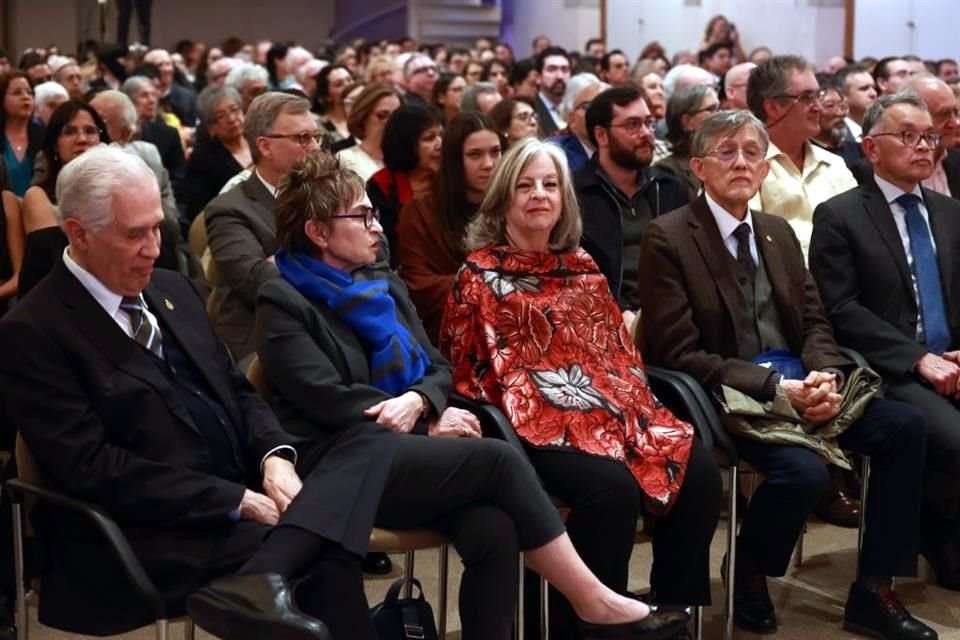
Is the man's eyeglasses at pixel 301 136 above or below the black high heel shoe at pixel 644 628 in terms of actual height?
above

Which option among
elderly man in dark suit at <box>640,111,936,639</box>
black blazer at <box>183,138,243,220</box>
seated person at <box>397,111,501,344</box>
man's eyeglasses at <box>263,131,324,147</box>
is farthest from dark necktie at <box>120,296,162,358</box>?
black blazer at <box>183,138,243,220</box>

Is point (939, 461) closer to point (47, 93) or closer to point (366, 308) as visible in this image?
point (366, 308)

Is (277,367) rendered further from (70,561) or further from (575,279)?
(575,279)

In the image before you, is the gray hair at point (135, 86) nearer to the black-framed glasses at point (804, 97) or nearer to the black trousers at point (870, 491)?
the black-framed glasses at point (804, 97)

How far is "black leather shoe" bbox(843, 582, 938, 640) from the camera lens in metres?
3.67

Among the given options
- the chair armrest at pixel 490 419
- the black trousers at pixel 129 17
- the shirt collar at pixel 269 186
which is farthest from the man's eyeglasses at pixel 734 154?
the black trousers at pixel 129 17

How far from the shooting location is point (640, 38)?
1605 cm

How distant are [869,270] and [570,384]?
3.70 feet

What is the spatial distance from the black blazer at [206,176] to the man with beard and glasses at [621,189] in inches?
78.7

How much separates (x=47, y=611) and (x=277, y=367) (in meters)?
0.75

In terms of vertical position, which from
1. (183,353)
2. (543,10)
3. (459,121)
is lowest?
(183,353)

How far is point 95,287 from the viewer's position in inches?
114

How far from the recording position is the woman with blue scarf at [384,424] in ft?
9.70

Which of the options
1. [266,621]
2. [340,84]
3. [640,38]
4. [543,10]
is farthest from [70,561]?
[543,10]
